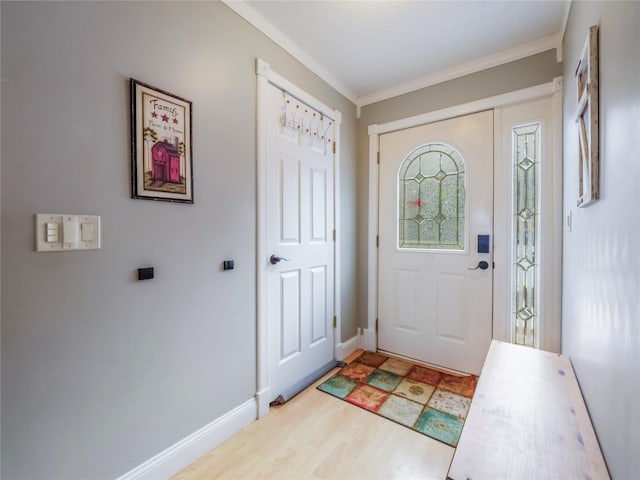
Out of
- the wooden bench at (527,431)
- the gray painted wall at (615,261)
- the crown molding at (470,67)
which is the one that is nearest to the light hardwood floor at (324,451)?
the wooden bench at (527,431)

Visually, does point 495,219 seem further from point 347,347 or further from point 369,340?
point 347,347

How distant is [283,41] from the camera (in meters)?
1.93

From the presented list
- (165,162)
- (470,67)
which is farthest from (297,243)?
(470,67)

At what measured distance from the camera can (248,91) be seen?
5.64 feet

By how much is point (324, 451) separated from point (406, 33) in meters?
2.58

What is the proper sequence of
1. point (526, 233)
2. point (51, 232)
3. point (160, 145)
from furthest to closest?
point (526, 233) → point (160, 145) → point (51, 232)

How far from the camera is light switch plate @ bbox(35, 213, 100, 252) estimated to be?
3.26 feet

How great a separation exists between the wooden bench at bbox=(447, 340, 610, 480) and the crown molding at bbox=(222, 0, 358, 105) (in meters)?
2.25

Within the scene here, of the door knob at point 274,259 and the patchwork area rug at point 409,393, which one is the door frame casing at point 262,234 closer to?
the door knob at point 274,259

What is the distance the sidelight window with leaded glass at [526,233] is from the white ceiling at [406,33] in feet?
1.99

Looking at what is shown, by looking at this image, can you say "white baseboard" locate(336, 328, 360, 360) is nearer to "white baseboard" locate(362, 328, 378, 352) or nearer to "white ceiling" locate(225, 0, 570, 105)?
"white baseboard" locate(362, 328, 378, 352)

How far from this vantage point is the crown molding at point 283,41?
165 cm

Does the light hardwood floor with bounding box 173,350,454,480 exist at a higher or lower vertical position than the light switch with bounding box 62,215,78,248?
lower

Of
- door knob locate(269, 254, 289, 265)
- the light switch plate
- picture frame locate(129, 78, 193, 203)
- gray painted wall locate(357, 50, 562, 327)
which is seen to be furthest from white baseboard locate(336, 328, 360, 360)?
the light switch plate
